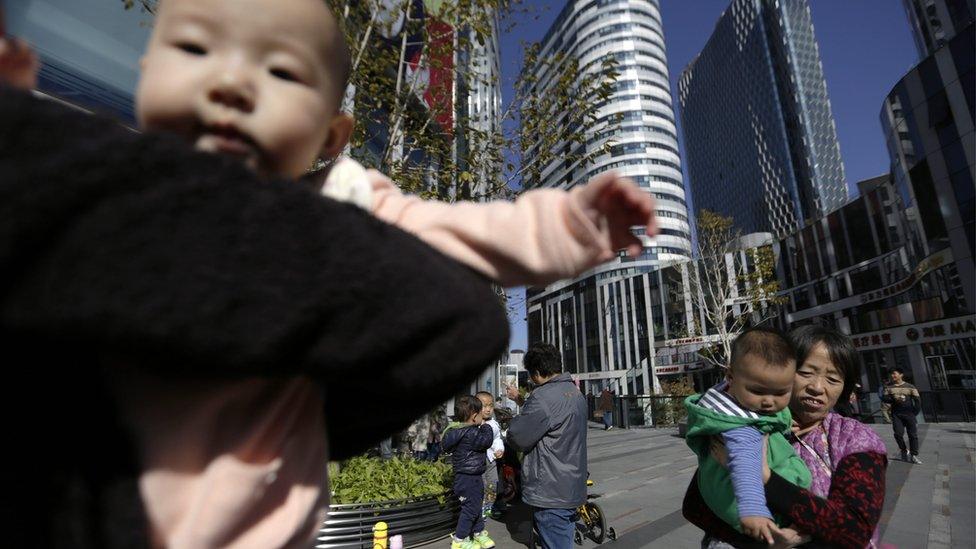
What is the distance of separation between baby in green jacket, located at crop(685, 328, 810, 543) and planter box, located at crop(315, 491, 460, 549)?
4126 mm

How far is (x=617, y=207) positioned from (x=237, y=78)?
558mm

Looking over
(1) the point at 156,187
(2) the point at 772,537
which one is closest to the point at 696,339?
(2) the point at 772,537

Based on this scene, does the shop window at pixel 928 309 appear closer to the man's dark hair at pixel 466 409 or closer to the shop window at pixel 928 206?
the shop window at pixel 928 206

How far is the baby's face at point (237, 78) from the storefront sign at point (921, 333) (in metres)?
30.2

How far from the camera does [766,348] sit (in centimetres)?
217

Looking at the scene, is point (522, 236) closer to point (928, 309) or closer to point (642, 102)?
point (928, 309)

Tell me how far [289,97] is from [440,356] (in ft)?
1.49

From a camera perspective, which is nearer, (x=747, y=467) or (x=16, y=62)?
(x=16, y=62)

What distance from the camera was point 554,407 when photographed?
15.6 ft

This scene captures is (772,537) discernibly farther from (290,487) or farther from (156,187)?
(156,187)

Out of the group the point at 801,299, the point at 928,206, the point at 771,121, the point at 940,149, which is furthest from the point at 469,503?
the point at 771,121

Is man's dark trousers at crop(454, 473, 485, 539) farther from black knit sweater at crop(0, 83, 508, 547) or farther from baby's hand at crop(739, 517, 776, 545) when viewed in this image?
black knit sweater at crop(0, 83, 508, 547)

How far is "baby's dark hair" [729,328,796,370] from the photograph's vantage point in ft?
6.99

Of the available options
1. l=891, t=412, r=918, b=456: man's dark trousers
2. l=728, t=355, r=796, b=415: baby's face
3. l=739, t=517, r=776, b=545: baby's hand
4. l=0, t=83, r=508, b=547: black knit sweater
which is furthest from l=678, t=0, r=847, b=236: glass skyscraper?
l=0, t=83, r=508, b=547: black knit sweater
